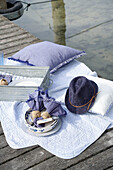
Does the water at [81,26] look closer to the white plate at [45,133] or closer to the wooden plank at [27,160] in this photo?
the white plate at [45,133]

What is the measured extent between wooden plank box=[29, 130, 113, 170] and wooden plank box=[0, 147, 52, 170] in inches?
1.5

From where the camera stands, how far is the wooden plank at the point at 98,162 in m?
1.58

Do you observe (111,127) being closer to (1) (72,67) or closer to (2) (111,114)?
(2) (111,114)

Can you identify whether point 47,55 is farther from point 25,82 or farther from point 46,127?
point 46,127

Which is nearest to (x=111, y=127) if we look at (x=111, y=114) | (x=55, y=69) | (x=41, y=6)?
(x=111, y=114)

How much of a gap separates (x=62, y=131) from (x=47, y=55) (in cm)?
98

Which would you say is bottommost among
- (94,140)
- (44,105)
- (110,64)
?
(110,64)

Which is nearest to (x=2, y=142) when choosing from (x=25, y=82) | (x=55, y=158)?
(x=55, y=158)

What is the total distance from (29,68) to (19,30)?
1.51m

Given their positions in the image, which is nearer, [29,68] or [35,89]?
[35,89]

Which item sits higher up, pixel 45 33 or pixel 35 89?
pixel 35 89

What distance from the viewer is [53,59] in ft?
8.47

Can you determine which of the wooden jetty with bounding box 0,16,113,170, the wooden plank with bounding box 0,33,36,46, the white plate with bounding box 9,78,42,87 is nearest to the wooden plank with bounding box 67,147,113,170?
the wooden jetty with bounding box 0,16,113,170

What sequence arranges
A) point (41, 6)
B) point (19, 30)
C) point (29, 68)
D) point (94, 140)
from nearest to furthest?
point (94, 140), point (29, 68), point (19, 30), point (41, 6)
